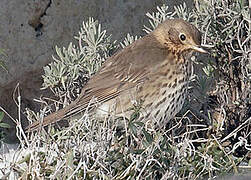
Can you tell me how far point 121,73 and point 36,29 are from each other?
964 mm

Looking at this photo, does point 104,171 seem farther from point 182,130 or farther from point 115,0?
point 115,0

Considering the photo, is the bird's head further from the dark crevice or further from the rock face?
the dark crevice

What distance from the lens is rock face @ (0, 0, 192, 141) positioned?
5.41m

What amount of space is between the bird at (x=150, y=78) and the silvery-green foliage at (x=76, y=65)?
0.13 metres

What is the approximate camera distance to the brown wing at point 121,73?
15.5 feet

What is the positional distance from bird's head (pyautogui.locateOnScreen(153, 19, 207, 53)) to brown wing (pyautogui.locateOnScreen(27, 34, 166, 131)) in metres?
0.07

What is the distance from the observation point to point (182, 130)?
15.5ft

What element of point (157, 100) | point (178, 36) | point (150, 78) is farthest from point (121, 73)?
point (178, 36)

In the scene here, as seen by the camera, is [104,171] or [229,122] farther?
[229,122]

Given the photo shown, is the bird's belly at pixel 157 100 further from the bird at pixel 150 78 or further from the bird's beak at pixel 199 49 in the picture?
the bird's beak at pixel 199 49

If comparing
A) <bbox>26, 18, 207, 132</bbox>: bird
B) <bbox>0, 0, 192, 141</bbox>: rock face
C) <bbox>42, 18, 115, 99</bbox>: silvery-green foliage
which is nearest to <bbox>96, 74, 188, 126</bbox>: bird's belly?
<bbox>26, 18, 207, 132</bbox>: bird

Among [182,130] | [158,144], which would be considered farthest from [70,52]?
[158,144]

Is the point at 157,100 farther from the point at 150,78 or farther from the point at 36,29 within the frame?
the point at 36,29

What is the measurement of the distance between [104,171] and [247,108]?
1.67 metres
